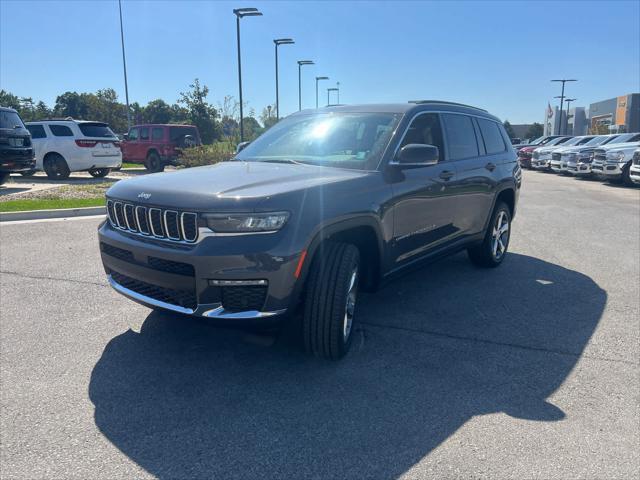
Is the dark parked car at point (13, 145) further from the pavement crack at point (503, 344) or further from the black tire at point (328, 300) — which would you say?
the black tire at point (328, 300)

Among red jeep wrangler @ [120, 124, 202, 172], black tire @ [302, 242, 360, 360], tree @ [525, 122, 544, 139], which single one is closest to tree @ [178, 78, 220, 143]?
red jeep wrangler @ [120, 124, 202, 172]

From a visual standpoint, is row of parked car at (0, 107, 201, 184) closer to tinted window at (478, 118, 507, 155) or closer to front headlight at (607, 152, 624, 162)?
tinted window at (478, 118, 507, 155)

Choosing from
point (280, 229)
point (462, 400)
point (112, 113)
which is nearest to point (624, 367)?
point (462, 400)

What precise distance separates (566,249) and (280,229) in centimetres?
568

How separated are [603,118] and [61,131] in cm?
7725

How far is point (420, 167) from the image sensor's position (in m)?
4.26

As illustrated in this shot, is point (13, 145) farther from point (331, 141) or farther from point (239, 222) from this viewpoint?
point (239, 222)

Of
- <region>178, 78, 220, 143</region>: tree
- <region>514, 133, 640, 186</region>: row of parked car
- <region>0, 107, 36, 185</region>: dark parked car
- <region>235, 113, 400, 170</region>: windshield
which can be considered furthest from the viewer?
<region>178, 78, 220, 143</region>: tree

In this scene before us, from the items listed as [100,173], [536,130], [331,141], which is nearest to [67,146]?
[100,173]

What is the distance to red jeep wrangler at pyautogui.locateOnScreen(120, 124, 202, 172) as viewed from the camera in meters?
19.5

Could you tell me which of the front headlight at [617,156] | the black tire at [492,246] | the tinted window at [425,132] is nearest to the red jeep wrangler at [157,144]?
the front headlight at [617,156]

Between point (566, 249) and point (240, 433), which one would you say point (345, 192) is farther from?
point (566, 249)

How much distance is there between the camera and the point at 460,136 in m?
5.14

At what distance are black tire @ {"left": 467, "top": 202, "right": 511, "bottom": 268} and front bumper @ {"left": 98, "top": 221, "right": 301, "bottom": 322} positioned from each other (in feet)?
11.6
